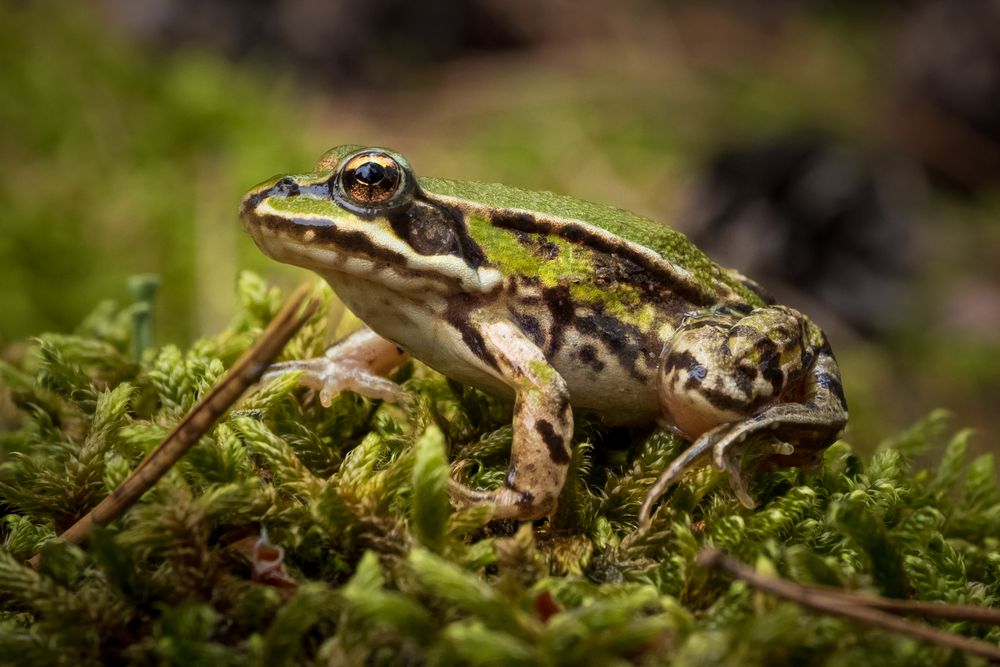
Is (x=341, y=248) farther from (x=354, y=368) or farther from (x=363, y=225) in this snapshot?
(x=354, y=368)

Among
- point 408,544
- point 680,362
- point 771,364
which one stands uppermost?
point 771,364

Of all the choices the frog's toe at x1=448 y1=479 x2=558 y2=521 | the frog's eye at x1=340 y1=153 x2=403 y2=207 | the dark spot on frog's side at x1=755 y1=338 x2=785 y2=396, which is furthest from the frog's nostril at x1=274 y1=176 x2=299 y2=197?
the dark spot on frog's side at x1=755 y1=338 x2=785 y2=396

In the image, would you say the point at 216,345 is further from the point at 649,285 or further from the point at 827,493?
the point at 827,493

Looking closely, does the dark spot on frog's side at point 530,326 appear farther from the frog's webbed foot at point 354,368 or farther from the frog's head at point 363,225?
the frog's webbed foot at point 354,368

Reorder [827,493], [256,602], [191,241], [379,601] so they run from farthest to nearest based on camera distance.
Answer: [191,241]
[827,493]
[256,602]
[379,601]

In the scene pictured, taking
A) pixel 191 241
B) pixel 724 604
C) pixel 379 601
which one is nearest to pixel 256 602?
pixel 379 601

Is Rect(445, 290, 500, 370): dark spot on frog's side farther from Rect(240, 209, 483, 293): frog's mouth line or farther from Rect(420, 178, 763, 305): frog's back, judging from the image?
Rect(420, 178, 763, 305): frog's back

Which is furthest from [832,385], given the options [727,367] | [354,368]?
[354,368]
